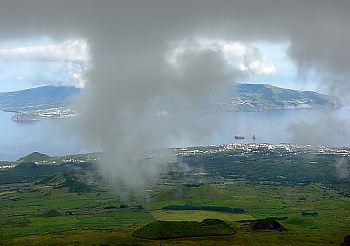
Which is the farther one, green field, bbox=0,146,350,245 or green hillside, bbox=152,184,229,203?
green hillside, bbox=152,184,229,203

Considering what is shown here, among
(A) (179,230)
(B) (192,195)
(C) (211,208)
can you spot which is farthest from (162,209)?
(A) (179,230)

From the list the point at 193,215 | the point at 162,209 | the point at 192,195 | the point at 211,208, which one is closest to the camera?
the point at 193,215

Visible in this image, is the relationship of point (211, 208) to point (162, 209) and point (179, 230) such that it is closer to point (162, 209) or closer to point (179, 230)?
point (162, 209)

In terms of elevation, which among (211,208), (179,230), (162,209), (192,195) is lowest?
(211,208)

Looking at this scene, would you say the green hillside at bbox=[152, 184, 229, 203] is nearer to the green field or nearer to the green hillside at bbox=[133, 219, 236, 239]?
the green field

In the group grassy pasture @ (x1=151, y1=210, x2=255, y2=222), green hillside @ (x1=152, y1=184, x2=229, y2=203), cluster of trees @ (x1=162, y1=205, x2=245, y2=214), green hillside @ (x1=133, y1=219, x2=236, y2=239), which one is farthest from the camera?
green hillside @ (x1=152, y1=184, x2=229, y2=203)

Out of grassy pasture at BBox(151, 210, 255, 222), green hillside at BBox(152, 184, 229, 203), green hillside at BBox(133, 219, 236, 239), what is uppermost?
green hillside at BBox(152, 184, 229, 203)

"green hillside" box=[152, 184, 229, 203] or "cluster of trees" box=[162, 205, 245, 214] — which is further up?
"green hillside" box=[152, 184, 229, 203]

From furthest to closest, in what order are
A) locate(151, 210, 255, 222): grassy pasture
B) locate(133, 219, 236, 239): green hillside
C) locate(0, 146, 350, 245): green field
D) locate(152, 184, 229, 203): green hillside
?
locate(152, 184, 229, 203): green hillside
locate(151, 210, 255, 222): grassy pasture
locate(0, 146, 350, 245): green field
locate(133, 219, 236, 239): green hillside

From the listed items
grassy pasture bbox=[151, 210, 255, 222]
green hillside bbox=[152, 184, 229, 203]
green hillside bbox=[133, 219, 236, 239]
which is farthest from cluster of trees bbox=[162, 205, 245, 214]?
green hillside bbox=[133, 219, 236, 239]

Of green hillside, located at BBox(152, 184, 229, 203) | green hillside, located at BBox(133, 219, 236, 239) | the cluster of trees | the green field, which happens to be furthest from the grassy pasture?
green hillside, located at BBox(133, 219, 236, 239)

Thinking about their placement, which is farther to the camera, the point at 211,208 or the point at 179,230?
the point at 211,208

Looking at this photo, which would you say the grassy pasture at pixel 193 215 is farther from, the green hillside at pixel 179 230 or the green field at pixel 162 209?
the green hillside at pixel 179 230
